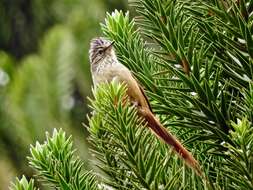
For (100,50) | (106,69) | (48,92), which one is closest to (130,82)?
(106,69)

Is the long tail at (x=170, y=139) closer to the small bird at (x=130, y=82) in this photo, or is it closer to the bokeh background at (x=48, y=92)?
the small bird at (x=130, y=82)

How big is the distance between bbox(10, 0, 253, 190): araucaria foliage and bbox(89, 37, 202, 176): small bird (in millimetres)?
25

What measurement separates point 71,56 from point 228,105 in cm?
430

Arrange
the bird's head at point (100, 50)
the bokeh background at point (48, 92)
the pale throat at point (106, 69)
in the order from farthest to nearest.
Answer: the bokeh background at point (48, 92) < the bird's head at point (100, 50) < the pale throat at point (106, 69)

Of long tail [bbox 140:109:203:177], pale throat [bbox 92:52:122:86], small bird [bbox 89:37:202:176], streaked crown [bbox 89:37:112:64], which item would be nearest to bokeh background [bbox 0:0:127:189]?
streaked crown [bbox 89:37:112:64]

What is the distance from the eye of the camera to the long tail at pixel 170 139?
5.31ft

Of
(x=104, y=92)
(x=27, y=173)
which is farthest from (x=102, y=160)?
(x=27, y=173)

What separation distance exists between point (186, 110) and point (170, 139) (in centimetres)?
8

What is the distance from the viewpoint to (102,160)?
1713 mm

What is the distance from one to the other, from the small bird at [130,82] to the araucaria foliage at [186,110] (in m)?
0.02

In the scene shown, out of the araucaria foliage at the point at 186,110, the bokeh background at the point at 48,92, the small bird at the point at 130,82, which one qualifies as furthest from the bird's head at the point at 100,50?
the bokeh background at the point at 48,92

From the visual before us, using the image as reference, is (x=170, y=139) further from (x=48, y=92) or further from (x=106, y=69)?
(x=48, y=92)

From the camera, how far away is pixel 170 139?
169 centimetres

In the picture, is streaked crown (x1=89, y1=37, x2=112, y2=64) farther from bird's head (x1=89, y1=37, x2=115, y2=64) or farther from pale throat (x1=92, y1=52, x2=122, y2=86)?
pale throat (x1=92, y1=52, x2=122, y2=86)
